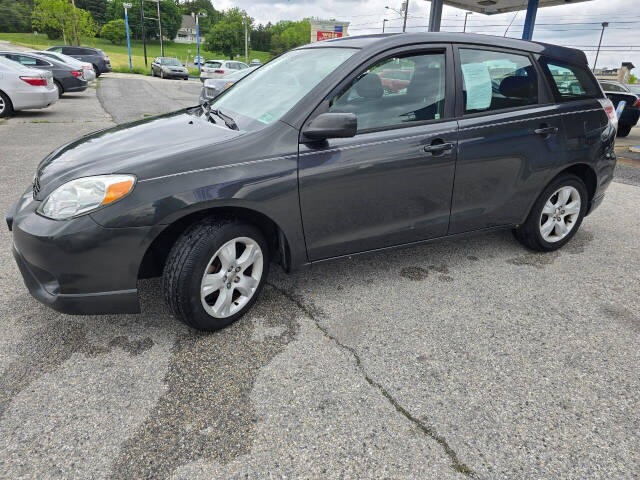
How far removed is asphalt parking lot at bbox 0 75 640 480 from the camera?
1773mm

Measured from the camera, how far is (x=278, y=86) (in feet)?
9.89

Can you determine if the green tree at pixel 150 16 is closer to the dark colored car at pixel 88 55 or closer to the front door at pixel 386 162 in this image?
the dark colored car at pixel 88 55

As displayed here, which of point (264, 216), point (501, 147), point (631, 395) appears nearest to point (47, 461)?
point (264, 216)

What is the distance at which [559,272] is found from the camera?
3.48 m

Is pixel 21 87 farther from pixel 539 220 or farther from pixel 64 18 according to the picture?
pixel 64 18

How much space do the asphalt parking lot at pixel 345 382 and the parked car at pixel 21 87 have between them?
28.0ft

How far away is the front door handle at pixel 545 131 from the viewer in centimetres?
332

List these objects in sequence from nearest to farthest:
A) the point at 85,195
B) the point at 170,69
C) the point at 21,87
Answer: the point at 85,195, the point at 21,87, the point at 170,69

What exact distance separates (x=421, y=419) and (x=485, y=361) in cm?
61

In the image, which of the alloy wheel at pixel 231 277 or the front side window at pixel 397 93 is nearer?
the alloy wheel at pixel 231 277

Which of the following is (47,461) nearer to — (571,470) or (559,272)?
(571,470)

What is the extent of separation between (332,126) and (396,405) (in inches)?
57.1

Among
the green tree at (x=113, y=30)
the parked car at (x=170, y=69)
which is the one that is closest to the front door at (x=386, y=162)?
the parked car at (x=170, y=69)

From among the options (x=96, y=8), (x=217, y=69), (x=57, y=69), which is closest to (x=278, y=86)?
(x=57, y=69)
